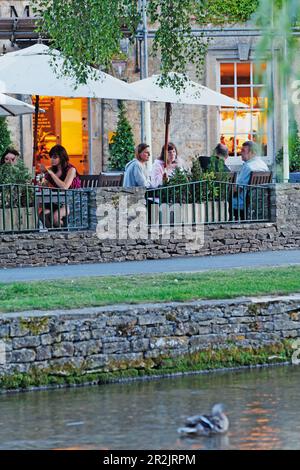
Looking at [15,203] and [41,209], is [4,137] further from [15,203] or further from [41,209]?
[15,203]

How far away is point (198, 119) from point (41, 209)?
440 inches

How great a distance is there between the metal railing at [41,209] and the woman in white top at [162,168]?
5.64 feet

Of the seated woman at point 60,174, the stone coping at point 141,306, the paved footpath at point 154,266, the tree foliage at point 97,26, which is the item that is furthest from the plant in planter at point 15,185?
the stone coping at point 141,306

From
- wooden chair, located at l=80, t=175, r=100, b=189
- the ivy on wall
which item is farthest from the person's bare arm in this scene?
the ivy on wall

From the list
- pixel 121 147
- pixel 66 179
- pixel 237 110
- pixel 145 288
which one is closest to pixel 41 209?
pixel 66 179

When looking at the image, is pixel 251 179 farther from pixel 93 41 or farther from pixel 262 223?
pixel 93 41

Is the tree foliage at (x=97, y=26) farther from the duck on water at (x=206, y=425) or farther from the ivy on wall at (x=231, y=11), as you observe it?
the duck on water at (x=206, y=425)

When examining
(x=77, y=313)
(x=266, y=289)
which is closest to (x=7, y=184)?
(x=266, y=289)

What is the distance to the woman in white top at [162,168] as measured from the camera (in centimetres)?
2289

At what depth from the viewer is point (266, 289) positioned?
617 inches

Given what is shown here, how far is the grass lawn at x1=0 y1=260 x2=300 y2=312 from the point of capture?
14578mm

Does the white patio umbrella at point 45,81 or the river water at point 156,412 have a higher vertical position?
the white patio umbrella at point 45,81

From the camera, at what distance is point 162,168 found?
2358cm

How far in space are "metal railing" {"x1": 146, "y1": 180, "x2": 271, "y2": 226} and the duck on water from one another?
10.8m
